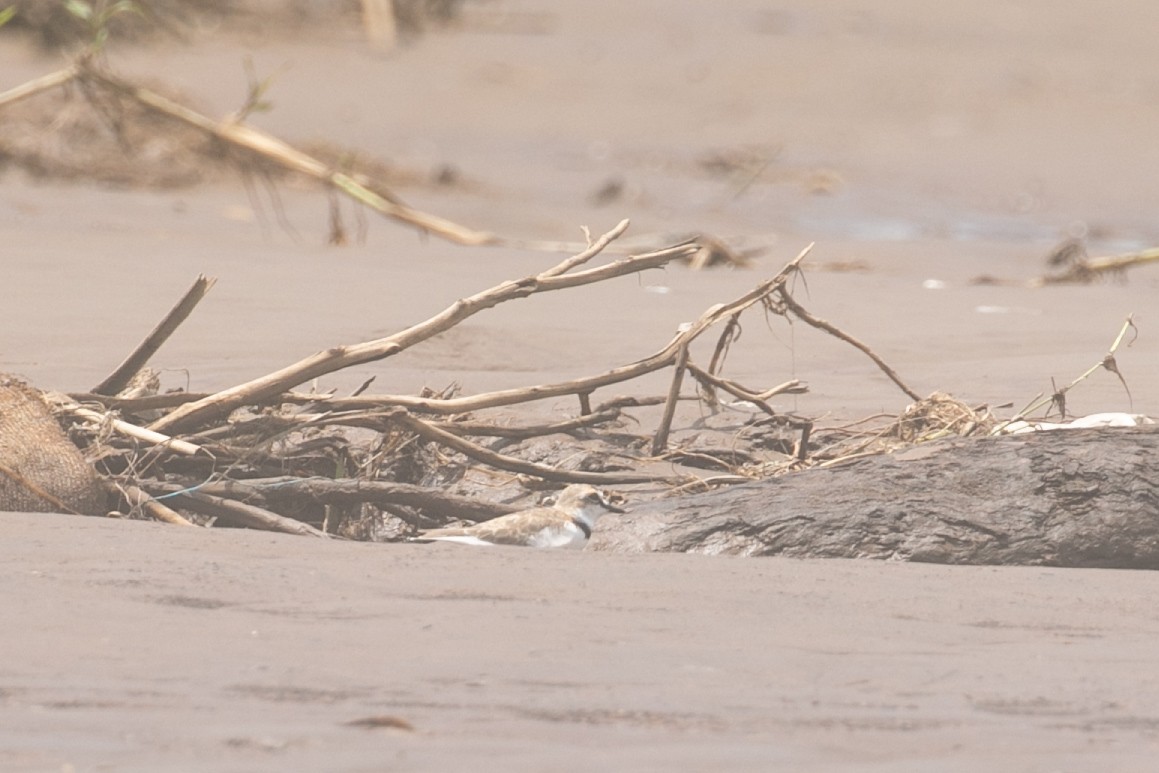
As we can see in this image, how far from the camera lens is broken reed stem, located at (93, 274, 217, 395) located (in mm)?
4078

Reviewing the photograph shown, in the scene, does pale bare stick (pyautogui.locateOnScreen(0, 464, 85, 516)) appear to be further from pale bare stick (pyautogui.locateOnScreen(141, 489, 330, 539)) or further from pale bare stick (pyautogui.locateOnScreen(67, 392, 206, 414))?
pale bare stick (pyautogui.locateOnScreen(67, 392, 206, 414))

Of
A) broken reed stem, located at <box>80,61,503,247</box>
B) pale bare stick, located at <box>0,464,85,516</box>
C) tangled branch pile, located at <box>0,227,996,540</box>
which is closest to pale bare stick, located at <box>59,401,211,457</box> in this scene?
tangled branch pile, located at <box>0,227,996,540</box>

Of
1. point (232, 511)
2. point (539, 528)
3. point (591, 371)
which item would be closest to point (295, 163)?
point (591, 371)

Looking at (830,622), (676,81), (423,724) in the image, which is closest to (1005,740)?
(830,622)

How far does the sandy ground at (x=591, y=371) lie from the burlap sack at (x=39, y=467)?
0.47ft

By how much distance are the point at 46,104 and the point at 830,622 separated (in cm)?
906

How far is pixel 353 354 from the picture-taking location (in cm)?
405

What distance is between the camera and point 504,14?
53.5 ft

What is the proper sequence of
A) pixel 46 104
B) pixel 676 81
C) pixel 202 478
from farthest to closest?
pixel 676 81
pixel 46 104
pixel 202 478

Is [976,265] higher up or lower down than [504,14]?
lower down

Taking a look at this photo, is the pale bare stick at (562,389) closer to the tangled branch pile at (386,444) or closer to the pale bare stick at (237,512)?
the tangled branch pile at (386,444)

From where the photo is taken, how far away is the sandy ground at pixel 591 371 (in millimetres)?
2459

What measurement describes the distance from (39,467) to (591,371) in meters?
1.86

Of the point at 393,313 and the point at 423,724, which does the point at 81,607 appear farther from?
the point at 393,313
